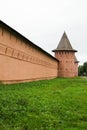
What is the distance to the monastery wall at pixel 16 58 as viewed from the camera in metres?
14.3

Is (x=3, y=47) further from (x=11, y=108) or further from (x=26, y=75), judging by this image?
(x=11, y=108)

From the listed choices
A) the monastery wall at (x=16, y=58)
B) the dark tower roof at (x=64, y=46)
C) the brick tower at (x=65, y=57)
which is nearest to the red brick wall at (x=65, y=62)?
the brick tower at (x=65, y=57)

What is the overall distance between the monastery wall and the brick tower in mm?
16421

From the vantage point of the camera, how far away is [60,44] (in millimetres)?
41375

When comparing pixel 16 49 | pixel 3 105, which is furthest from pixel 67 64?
pixel 3 105

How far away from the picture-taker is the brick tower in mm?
40281

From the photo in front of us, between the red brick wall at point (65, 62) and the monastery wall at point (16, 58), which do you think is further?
the red brick wall at point (65, 62)

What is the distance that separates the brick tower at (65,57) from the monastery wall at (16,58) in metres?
16.4

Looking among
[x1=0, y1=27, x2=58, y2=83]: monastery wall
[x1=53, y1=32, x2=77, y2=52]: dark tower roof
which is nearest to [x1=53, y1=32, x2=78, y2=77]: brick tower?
[x1=53, y1=32, x2=77, y2=52]: dark tower roof

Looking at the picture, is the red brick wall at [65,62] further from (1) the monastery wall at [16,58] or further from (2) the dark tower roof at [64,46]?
(1) the monastery wall at [16,58]

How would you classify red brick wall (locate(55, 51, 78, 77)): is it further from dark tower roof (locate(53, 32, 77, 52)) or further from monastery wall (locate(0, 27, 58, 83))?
monastery wall (locate(0, 27, 58, 83))

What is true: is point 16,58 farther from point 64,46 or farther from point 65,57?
point 64,46

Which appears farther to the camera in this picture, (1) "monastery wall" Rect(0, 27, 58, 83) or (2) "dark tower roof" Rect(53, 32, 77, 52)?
(2) "dark tower roof" Rect(53, 32, 77, 52)

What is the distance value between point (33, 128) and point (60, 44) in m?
36.4
